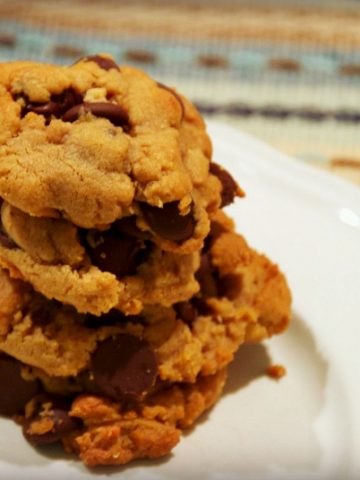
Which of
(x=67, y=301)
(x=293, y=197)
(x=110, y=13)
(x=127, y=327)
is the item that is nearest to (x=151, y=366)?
(x=127, y=327)

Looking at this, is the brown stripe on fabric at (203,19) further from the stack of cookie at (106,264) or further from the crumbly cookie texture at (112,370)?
the crumbly cookie texture at (112,370)

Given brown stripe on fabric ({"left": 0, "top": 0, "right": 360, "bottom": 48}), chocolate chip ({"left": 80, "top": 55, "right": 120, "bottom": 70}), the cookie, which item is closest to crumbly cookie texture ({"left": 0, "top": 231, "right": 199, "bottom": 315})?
the cookie

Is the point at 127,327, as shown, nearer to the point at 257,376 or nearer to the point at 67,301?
the point at 67,301

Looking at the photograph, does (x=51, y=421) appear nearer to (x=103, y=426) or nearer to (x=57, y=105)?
(x=103, y=426)

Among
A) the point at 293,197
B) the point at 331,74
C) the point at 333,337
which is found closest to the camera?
the point at 333,337

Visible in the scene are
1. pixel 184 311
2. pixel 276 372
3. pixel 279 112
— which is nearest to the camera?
pixel 184 311

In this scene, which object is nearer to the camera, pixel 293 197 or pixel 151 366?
pixel 151 366

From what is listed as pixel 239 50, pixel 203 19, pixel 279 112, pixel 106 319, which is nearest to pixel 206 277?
pixel 106 319

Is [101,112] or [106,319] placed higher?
[101,112]
